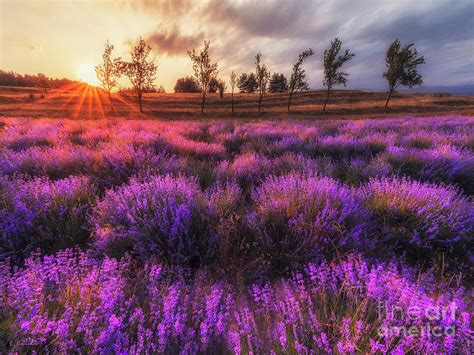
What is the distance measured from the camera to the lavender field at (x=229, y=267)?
1.34 metres

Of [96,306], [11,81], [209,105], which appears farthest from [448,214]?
[11,81]

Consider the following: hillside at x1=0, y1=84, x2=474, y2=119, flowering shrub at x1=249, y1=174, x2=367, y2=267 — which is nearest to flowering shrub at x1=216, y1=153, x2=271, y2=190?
flowering shrub at x1=249, y1=174, x2=367, y2=267

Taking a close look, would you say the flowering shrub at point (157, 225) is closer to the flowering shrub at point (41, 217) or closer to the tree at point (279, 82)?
the flowering shrub at point (41, 217)

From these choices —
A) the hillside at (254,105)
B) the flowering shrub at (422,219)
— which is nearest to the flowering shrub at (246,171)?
the flowering shrub at (422,219)

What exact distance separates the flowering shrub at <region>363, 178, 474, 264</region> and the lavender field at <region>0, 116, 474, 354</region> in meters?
0.02

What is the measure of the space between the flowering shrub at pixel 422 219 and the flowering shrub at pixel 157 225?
1.89m

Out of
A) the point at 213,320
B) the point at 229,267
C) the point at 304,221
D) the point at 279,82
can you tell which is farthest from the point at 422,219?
the point at 279,82

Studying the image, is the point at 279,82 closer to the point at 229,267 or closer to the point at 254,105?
the point at 254,105

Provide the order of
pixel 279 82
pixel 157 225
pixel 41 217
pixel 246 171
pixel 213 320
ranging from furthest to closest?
pixel 279 82, pixel 246 171, pixel 41 217, pixel 157 225, pixel 213 320

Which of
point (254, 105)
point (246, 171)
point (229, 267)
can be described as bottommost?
point (254, 105)

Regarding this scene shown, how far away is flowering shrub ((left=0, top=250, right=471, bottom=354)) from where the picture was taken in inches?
50.1

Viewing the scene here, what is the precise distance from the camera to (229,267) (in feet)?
7.02

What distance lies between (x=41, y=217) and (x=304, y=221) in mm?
2740

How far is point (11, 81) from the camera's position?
106 metres
